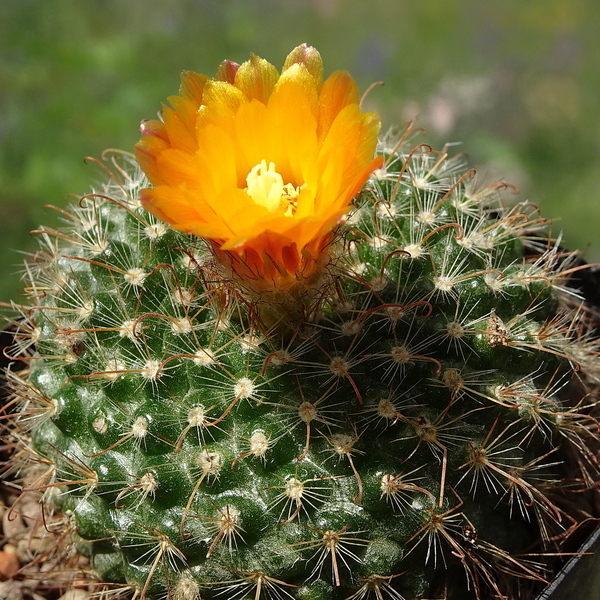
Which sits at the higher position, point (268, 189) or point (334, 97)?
point (334, 97)

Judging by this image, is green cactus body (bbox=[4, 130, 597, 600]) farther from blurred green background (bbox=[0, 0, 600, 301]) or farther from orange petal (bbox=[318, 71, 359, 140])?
blurred green background (bbox=[0, 0, 600, 301])

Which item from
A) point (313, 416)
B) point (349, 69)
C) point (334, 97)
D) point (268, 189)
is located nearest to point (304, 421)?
point (313, 416)

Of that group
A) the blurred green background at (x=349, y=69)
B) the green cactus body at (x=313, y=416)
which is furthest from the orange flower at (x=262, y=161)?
the blurred green background at (x=349, y=69)

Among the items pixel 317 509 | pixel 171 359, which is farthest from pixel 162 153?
pixel 317 509

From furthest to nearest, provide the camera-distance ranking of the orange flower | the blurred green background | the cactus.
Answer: the blurred green background < the cactus < the orange flower

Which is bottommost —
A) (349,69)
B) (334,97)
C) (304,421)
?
(304,421)

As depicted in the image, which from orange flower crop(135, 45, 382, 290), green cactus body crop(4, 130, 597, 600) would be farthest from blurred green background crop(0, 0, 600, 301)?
orange flower crop(135, 45, 382, 290)

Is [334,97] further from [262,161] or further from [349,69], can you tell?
[349,69]

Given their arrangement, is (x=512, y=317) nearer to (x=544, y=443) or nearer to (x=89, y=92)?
(x=544, y=443)
